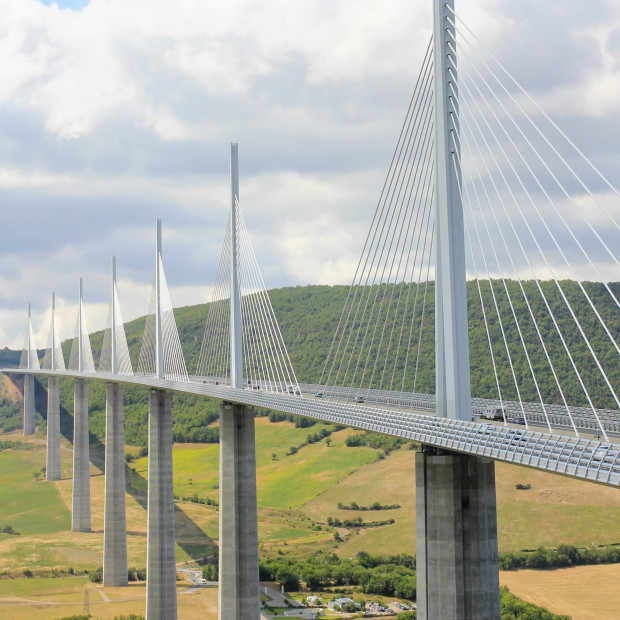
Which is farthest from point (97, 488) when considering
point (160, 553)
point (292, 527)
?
point (160, 553)

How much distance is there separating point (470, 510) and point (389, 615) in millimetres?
22915

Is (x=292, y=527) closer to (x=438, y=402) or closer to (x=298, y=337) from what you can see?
(x=298, y=337)

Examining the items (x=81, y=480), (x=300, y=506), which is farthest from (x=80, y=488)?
(x=300, y=506)

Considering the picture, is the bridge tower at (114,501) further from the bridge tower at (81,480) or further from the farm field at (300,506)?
the bridge tower at (81,480)

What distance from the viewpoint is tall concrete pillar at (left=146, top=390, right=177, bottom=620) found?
117 feet

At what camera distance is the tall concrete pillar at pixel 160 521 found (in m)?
35.8

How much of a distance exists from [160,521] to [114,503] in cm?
902

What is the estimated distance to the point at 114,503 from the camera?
148 ft

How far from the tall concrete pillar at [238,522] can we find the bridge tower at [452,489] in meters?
13.7

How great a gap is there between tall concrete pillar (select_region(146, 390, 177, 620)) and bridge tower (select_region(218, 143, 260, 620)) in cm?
746

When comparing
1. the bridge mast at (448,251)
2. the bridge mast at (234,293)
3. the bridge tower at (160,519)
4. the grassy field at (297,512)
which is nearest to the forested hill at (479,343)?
the bridge mast at (448,251)

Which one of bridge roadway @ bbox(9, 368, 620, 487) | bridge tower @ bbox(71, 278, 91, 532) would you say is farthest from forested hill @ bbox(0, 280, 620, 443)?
bridge tower @ bbox(71, 278, 91, 532)

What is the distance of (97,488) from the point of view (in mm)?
69500

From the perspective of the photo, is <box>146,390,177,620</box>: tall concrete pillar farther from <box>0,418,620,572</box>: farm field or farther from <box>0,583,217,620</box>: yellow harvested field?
<box>0,418,620,572</box>: farm field
